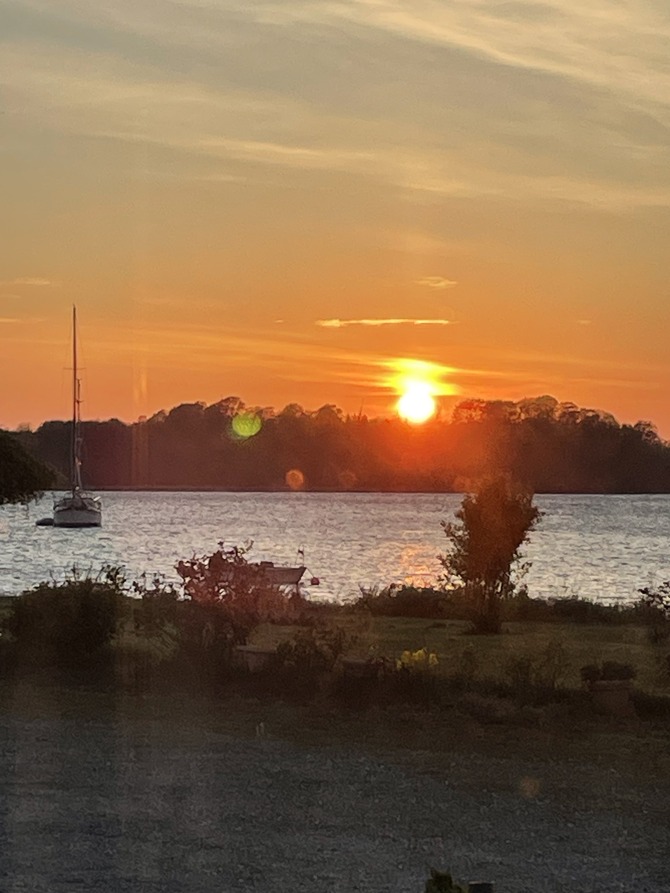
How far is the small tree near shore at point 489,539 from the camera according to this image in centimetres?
2577

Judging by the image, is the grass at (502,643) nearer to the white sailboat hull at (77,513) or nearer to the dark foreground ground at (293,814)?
the dark foreground ground at (293,814)

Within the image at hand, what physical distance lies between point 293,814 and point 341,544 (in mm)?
79129

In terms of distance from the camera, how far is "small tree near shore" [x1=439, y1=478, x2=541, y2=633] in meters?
25.8

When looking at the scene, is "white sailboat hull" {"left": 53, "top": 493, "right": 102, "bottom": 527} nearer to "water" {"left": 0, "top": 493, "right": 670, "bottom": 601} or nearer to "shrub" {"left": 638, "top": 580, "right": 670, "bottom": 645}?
"water" {"left": 0, "top": 493, "right": 670, "bottom": 601}

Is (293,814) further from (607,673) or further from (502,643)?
(502,643)

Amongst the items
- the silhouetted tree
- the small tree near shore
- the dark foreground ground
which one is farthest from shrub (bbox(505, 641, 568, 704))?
the small tree near shore

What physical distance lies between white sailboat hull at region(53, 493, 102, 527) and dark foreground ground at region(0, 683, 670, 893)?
235 ft

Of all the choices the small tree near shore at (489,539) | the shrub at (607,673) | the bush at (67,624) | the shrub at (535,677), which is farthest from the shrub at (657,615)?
the bush at (67,624)

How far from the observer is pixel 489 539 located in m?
26.0

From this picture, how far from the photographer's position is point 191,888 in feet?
28.5

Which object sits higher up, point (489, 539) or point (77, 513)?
point (489, 539)

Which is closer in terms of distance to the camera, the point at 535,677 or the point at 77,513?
the point at 535,677

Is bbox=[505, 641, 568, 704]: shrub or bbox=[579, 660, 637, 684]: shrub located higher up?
bbox=[579, 660, 637, 684]: shrub

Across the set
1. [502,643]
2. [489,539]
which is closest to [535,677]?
[502,643]
